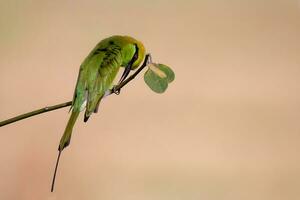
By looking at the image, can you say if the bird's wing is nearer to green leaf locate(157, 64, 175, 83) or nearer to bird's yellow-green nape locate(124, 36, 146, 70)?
bird's yellow-green nape locate(124, 36, 146, 70)

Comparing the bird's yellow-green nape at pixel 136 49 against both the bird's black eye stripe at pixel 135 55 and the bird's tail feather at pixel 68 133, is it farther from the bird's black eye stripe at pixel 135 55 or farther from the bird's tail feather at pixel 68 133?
the bird's tail feather at pixel 68 133

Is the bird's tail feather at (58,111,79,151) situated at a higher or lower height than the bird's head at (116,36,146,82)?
lower

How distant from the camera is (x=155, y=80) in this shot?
1.09 m

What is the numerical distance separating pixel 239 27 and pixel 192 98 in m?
0.37

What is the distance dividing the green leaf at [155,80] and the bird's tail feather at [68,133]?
28 centimetres

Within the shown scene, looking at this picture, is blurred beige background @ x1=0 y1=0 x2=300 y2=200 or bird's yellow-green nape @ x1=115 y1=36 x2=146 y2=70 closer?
blurred beige background @ x1=0 y1=0 x2=300 y2=200

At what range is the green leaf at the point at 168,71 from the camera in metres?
1.10

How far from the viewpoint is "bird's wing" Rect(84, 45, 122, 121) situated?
1030 mm

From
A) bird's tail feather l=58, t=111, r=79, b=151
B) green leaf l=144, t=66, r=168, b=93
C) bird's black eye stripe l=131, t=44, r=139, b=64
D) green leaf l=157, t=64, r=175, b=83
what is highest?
bird's black eye stripe l=131, t=44, r=139, b=64

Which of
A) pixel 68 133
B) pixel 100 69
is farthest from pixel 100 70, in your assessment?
pixel 68 133

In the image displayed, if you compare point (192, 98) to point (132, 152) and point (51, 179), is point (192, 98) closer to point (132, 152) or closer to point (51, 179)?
point (132, 152)

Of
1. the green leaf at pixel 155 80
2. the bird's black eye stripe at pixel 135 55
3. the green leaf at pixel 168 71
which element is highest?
the bird's black eye stripe at pixel 135 55

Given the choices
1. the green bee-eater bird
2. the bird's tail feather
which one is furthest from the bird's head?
the bird's tail feather

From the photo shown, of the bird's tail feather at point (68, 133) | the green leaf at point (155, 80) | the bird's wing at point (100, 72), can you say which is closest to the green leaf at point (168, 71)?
the green leaf at point (155, 80)
